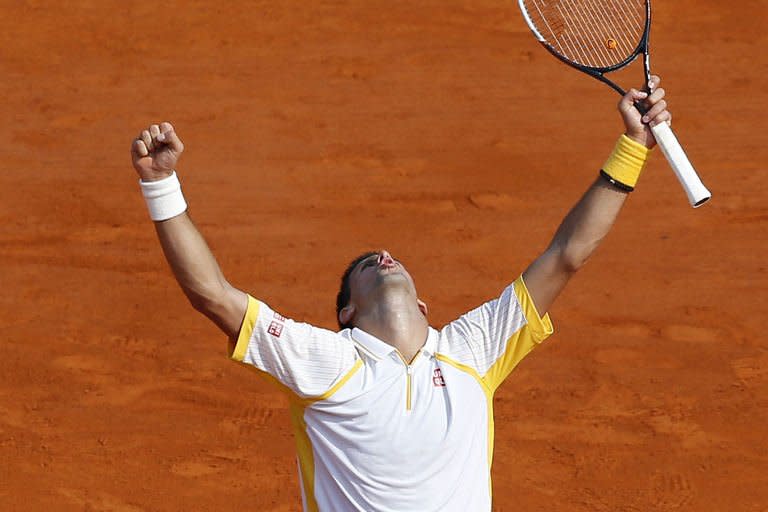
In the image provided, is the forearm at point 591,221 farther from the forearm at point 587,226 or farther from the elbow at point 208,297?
the elbow at point 208,297

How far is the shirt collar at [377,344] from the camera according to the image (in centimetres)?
428

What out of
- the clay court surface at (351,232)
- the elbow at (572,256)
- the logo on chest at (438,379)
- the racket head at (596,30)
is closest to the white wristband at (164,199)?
the logo on chest at (438,379)

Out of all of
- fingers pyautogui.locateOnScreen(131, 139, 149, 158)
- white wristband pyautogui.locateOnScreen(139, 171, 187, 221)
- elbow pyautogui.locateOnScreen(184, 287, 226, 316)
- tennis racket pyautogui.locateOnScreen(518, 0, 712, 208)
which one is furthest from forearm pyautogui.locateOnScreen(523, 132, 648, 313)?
fingers pyautogui.locateOnScreen(131, 139, 149, 158)

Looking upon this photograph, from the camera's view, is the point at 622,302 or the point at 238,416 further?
the point at 622,302

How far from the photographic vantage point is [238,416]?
8.04 meters

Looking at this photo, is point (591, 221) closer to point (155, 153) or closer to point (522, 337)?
point (522, 337)

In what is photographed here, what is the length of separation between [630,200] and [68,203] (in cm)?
452

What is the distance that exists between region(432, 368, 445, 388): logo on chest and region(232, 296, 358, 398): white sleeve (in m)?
0.29

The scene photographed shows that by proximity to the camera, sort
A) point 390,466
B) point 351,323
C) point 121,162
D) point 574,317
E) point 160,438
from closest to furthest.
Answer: point 390,466
point 351,323
point 160,438
point 574,317
point 121,162

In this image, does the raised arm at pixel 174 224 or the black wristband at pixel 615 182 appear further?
the black wristband at pixel 615 182

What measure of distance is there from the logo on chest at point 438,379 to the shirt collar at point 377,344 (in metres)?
0.09

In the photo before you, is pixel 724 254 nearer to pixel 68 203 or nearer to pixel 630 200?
pixel 630 200

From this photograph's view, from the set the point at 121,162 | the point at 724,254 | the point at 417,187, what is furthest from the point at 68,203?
the point at 724,254

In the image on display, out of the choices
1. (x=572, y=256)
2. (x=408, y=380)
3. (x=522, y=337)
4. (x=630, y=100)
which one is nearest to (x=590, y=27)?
(x=630, y=100)
